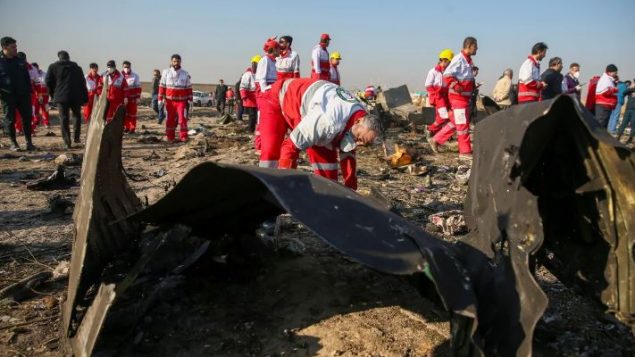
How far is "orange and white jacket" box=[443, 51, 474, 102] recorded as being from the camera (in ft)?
22.7

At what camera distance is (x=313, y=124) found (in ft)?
10.7

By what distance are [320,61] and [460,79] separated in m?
4.66

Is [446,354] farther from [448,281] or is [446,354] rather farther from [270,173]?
[270,173]

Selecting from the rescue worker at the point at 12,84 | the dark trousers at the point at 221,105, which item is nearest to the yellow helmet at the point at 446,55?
the rescue worker at the point at 12,84

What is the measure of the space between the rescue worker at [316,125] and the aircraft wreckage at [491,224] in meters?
1.02

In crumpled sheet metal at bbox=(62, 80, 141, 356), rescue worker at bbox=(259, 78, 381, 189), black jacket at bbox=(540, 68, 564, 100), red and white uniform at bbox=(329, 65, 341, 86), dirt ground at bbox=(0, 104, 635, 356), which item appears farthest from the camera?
red and white uniform at bbox=(329, 65, 341, 86)

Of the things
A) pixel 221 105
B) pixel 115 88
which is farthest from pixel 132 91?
pixel 221 105

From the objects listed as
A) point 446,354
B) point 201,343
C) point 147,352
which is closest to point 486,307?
point 446,354

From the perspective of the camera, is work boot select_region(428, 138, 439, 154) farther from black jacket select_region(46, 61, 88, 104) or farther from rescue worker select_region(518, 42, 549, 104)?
black jacket select_region(46, 61, 88, 104)

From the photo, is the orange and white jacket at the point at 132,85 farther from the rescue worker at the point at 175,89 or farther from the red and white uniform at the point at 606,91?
the red and white uniform at the point at 606,91

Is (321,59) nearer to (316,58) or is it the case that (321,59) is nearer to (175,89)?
(316,58)

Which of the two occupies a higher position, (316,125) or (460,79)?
(460,79)

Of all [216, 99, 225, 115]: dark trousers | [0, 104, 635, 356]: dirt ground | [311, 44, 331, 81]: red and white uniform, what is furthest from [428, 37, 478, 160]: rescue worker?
[216, 99, 225, 115]: dark trousers

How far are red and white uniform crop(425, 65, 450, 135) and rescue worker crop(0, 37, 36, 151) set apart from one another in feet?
25.2
